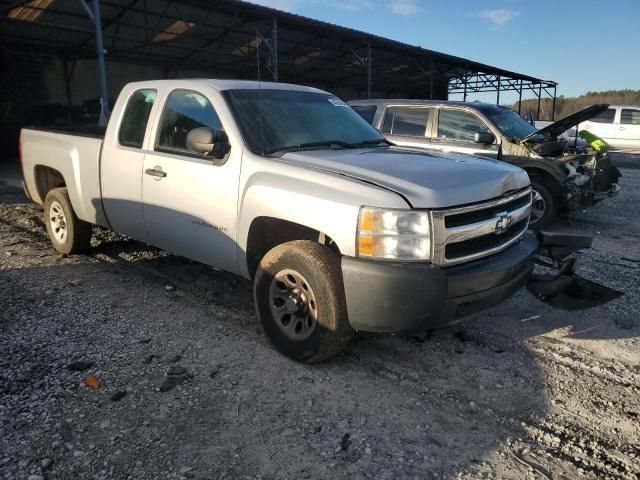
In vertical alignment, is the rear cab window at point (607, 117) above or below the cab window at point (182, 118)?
above

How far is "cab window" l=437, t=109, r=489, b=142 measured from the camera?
25.8 feet

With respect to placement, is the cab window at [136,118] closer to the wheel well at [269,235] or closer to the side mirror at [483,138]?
the wheel well at [269,235]

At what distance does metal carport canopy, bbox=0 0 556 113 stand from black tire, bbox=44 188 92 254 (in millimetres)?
5926

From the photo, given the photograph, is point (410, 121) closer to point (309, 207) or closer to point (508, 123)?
point (508, 123)

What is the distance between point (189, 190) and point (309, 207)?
4.15 feet

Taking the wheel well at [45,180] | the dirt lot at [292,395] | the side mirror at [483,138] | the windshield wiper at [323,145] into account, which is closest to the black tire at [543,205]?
the side mirror at [483,138]

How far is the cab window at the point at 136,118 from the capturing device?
453cm

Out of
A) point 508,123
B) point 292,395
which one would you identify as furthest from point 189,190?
point 508,123

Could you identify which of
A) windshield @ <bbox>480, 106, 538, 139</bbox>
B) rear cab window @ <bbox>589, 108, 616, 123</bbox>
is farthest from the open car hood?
rear cab window @ <bbox>589, 108, 616, 123</bbox>

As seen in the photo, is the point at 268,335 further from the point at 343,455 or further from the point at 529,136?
the point at 529,136

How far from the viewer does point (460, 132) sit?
793 centimetres

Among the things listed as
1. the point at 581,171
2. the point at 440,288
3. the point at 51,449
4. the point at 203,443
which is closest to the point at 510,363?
the point at 440,288

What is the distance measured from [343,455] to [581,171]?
6.77m

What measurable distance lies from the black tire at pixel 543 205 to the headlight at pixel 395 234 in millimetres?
5284
